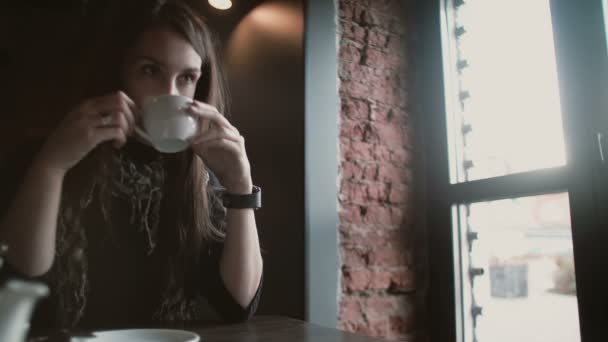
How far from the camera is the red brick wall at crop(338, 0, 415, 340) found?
1359mm

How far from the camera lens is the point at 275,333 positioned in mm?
798

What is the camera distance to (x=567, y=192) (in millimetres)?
1124

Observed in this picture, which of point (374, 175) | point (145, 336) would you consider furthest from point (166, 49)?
point (374, 175)

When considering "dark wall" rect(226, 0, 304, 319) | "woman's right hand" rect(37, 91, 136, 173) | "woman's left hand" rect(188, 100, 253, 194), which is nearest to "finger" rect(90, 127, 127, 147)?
"woman's right hand" rect(37, 91, 136, 173)

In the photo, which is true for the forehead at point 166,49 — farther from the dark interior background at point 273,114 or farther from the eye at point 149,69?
the dark interior background at point 273,114

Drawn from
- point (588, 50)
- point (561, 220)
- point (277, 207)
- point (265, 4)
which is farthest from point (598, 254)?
point (265, 4)

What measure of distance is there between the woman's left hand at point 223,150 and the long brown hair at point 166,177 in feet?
0.58

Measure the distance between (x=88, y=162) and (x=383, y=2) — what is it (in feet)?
3.85

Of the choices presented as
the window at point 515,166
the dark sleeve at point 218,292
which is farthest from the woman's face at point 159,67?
the window at point 515,166

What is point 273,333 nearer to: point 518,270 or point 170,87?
point 170,87

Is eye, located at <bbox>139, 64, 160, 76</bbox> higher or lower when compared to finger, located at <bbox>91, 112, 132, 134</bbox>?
higher

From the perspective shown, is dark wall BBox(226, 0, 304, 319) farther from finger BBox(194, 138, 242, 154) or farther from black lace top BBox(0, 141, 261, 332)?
finger BBox(194, 138, 242, 154)

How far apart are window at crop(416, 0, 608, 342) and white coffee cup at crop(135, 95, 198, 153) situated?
97 centimetres

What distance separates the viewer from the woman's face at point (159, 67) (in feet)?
3.27
